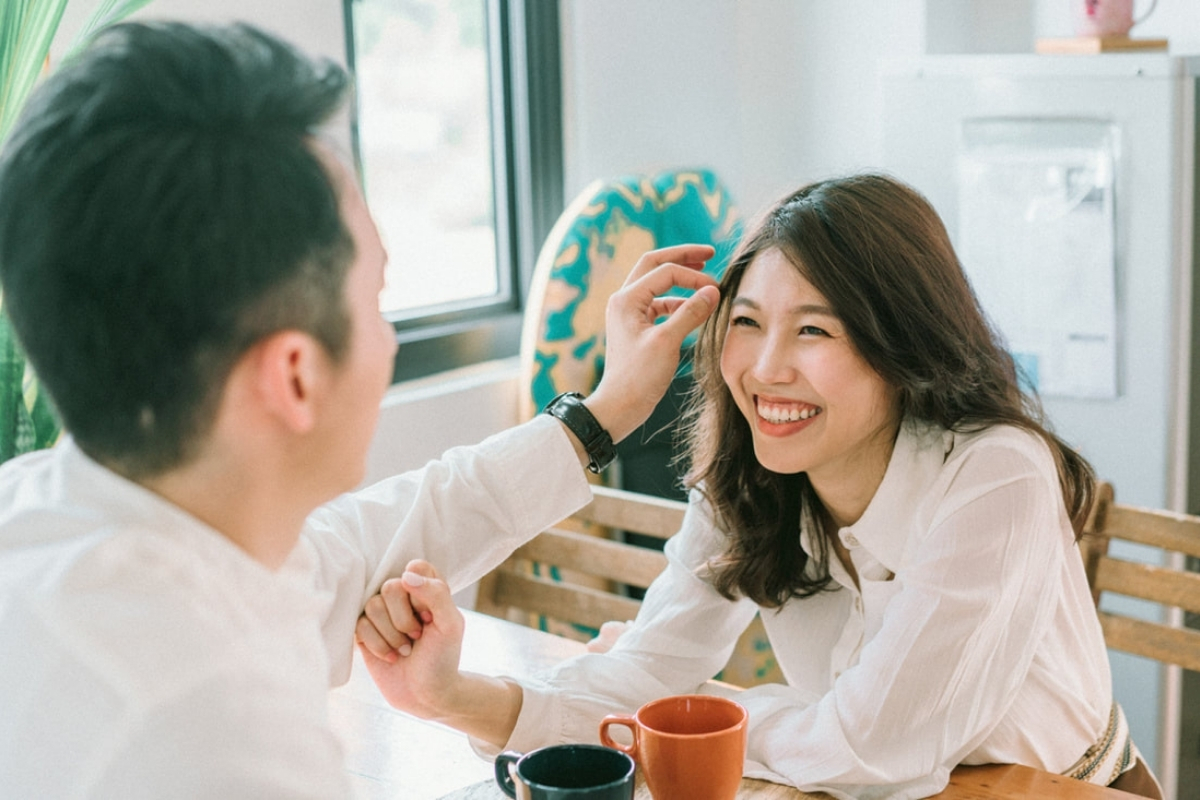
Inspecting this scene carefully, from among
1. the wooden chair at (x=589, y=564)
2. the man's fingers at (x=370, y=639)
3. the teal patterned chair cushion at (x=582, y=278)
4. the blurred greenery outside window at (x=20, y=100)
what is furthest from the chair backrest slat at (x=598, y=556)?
the blurred greenery outside window at (x=20, y=100)

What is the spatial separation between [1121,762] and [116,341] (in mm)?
1234

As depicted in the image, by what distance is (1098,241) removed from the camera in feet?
7.99

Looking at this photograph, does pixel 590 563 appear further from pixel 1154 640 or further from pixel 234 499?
pixel 234 499

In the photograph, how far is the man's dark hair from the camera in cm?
63

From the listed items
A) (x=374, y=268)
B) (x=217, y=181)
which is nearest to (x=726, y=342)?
(x=374, y=268)

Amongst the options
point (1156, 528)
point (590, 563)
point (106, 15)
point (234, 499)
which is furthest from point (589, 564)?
point (234, 499)

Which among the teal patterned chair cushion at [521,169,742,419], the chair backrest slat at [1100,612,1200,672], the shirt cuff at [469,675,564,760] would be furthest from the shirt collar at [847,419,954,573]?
the teal patterned chair cushion at [521,169,742,419]

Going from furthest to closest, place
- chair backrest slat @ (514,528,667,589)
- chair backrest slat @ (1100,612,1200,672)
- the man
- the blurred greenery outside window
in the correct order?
chair backrest slat @ (514,528,667,589), chair backrest slat @ (1100,612,1200,672), the blurred greenery outside window, the man

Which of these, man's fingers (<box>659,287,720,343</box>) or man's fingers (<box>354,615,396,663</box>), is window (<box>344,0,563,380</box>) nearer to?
man's fingers (<box>659,287,720,343</box>)

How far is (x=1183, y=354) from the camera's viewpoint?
2.40m

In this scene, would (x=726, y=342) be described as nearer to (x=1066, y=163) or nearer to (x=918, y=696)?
(x=918, y=696)

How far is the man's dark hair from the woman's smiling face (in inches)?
29.7

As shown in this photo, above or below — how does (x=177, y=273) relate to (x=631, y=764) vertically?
above

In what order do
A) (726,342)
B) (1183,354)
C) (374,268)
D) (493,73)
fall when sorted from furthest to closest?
(493,73) < (1183,354) < (726,342) < (374,268)
